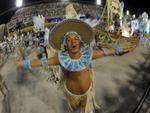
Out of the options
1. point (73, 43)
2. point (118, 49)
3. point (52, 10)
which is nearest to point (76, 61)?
point (73, 43)

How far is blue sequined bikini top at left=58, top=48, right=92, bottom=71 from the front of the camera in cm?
211

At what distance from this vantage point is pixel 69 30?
85.0 inches

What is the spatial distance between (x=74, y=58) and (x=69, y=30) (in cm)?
35

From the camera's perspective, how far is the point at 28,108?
10.2 feet

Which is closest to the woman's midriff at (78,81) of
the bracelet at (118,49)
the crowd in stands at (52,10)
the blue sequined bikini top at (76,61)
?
the blue sequined bikini top at (76,61)

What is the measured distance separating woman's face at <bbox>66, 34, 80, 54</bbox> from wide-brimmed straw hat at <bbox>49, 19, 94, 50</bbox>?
0.41 feet

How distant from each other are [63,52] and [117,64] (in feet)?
12.6

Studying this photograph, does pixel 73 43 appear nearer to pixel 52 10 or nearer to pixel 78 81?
pixel 78 81

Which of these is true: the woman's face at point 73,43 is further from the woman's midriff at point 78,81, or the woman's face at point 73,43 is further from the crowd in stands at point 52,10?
the crowd in stands at point 52,10

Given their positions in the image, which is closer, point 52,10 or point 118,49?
point 118,49

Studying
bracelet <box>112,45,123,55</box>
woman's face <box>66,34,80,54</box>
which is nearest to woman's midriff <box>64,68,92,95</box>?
woman's face <box>66,34,80,54</box>

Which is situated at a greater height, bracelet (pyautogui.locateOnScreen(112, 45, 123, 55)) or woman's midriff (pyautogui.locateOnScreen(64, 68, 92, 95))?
bracelet (pyautogui.locateOnScreen(112, 45, 123, 55))

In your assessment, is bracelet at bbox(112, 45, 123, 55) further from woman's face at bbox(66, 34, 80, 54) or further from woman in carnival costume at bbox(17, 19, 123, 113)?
woman's face at bbox(66, 34, 80, 54)

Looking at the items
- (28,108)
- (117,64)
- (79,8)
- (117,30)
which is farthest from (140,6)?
(28,108)
